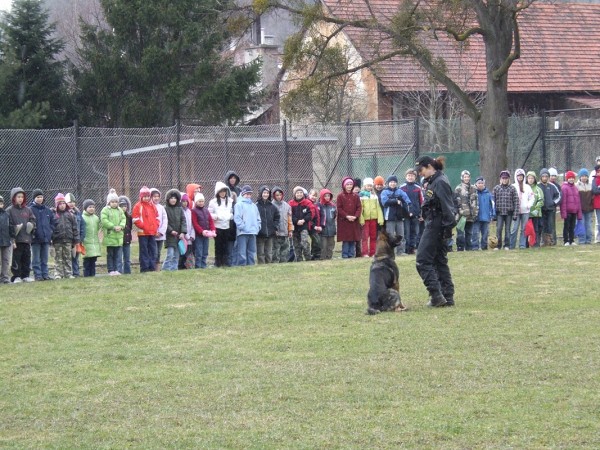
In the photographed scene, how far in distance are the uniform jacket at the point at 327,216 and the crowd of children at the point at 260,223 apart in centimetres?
3

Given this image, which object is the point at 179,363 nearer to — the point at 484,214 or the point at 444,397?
the point at 444,397

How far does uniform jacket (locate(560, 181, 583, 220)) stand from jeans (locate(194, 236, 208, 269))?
319 inches

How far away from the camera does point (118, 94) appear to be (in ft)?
125

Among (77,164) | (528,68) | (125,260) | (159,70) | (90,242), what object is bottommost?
(125,260)

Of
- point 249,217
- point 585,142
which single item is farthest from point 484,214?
point 585,142

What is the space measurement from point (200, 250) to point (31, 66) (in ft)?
56.3

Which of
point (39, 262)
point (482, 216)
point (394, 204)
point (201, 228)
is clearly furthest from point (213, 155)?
point (39, 262)

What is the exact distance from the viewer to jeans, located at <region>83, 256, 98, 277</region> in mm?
19038

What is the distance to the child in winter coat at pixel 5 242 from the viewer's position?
1773 centimetres

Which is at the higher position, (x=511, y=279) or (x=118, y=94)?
(x=118, y=94)

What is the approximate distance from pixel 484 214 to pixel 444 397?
46.8 ft

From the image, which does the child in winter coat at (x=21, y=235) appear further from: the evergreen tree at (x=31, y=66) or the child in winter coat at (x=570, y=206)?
the evergreen tree at (x=31, y=66)

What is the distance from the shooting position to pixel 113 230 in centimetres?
1886

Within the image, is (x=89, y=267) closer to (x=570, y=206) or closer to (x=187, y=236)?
(x=187, y=236)
